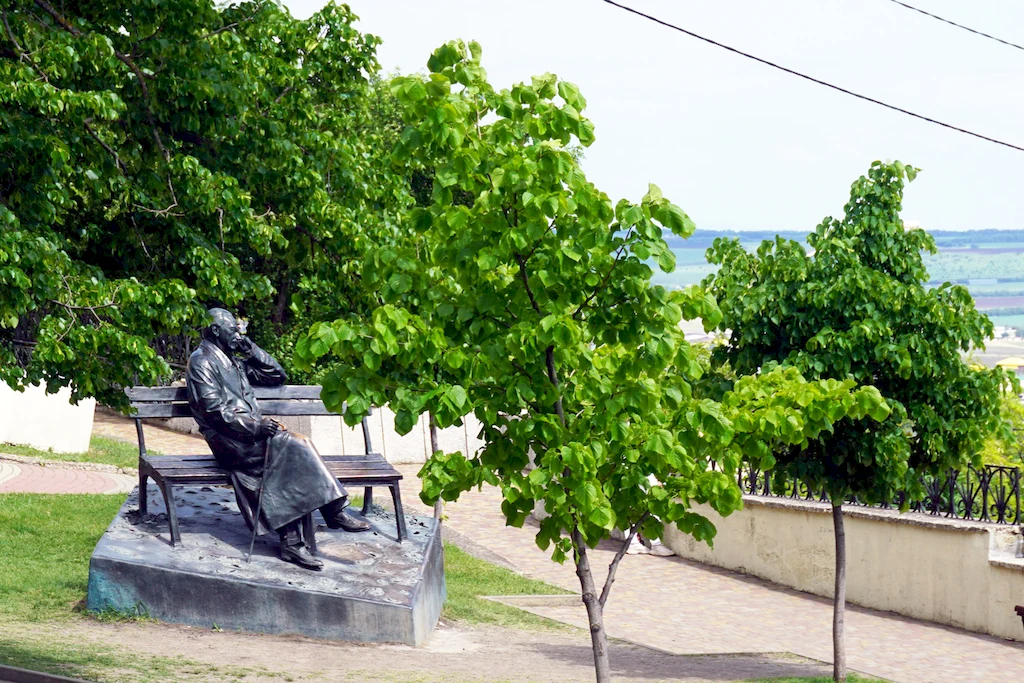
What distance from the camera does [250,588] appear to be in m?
9.90

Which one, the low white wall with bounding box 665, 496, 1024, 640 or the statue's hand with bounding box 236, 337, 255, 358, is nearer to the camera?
the statue's hand with bounding box 236, 337, 255, 358

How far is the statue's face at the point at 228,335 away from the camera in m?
11.0

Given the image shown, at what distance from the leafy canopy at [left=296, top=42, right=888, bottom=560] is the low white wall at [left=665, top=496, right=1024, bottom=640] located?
7.39m

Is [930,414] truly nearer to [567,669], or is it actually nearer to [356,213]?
[567,669]

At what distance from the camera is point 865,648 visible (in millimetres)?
11945

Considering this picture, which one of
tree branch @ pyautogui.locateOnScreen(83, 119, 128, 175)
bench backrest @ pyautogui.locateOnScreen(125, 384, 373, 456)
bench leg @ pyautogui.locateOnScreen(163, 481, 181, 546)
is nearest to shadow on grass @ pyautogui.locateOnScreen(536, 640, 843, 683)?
bench backrest @ pyautogui.locateOnScreen(125, 384, 373, 456)

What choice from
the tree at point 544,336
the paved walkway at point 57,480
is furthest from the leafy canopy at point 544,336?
the paved walkway at point 57,480

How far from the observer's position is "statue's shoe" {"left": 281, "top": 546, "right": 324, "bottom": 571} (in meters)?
10.3

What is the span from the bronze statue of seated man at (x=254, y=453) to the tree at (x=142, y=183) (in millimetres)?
384

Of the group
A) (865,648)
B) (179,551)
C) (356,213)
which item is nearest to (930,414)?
(865,648)

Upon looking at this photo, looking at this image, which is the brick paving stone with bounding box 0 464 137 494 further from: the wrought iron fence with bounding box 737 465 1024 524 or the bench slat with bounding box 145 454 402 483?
the wrought iron fence with bounding box 737 465 1024 524

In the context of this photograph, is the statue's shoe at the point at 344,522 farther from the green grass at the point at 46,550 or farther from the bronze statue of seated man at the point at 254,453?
the green grass at the point at 46,550

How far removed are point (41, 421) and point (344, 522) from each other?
38.5 ft

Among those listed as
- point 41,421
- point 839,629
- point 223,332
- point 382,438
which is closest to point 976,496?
point 839,629
